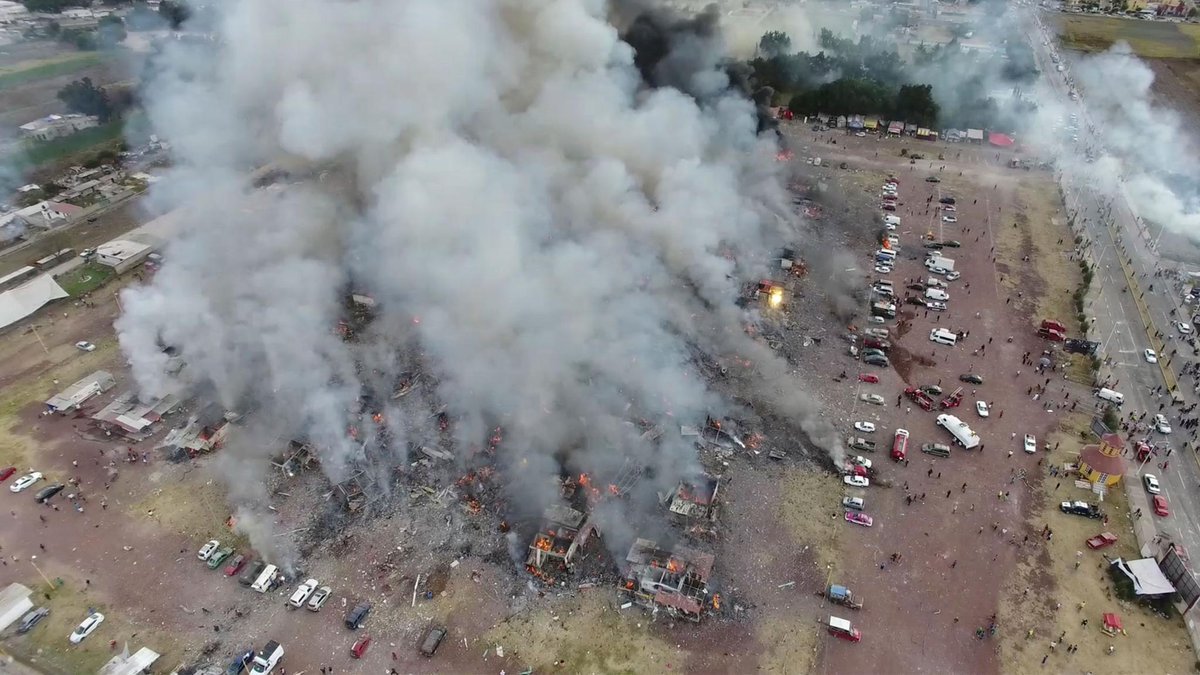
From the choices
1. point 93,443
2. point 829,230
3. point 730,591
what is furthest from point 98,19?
point 730,591

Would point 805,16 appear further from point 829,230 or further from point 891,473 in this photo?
point 891,473

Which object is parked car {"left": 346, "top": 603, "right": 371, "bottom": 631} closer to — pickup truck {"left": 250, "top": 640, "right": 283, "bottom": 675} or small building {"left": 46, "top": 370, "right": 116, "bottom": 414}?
pickup truck {"left": 250, "top": 640, "right": 283, "bottom": 675}

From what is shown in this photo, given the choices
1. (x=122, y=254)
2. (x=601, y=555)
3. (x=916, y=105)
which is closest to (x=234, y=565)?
(x=601, y=555)

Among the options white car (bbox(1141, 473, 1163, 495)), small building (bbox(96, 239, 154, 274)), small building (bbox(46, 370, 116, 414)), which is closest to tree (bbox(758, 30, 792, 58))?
white car (bbox(1141, 473, 1163, 495))

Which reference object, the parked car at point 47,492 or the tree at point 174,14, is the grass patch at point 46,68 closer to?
the tree at point 174,14

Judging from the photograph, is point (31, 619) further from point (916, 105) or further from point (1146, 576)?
point (916, 105)

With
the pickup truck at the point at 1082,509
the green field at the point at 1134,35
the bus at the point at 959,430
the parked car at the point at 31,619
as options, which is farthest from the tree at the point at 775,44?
the parked car at the point at 31,619
